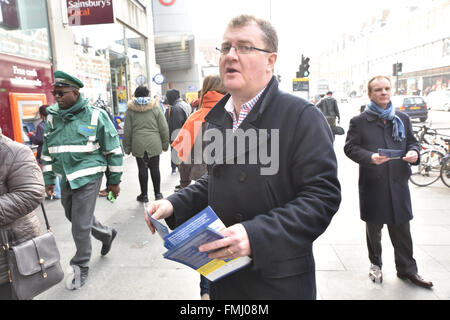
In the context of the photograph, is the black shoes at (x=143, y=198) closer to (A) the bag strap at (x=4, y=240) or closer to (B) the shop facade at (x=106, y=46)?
(B) the shop facade at (x=106, y=46)

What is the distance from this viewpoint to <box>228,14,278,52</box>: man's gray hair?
5.03 ft

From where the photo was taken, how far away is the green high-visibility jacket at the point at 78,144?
10.5 feet

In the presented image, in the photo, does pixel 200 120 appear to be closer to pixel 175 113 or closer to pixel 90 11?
pixel 175 113

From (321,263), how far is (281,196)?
2.53 metres

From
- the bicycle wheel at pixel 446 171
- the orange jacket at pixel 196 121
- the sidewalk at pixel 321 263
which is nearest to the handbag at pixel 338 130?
the bicycle wheel at pixel 446 171

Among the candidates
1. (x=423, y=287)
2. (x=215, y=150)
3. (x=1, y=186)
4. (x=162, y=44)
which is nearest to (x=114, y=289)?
(x=1, y=186)

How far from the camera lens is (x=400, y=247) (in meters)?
3.25

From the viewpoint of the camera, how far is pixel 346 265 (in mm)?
3617

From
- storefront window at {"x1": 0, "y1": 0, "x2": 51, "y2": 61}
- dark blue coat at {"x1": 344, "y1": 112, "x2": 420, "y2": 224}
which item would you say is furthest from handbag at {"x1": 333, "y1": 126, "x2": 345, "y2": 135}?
storefront window at {"x1": 0, "y1": 0, "x2": 51, "y2": 61}

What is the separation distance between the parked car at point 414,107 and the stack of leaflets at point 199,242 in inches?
821

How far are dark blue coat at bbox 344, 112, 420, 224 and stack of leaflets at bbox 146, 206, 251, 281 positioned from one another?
2170 millimetres

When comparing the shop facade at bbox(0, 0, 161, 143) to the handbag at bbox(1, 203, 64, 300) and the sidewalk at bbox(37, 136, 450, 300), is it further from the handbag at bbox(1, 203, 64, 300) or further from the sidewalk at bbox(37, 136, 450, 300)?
the handbag at bbox(1, 203, 64, 300)
